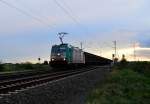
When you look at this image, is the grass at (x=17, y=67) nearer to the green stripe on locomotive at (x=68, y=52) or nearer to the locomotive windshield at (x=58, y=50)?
the locomotive windshield at (x=58, y=50)

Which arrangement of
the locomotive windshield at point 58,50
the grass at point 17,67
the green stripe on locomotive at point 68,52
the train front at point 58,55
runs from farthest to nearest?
the grass at point 17,67 → the green stripe on locomotive at point 68,52 → the locomotive windshield at point 58,50 → the train front at point 58,55

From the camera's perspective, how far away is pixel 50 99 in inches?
723

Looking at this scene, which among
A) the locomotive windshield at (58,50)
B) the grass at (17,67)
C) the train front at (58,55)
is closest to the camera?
the train front at (58,55)

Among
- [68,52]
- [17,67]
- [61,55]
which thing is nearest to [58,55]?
[61,55]

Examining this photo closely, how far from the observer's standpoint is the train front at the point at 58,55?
2193 inches

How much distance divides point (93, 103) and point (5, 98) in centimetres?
356

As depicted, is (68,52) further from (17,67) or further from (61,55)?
(17,67)

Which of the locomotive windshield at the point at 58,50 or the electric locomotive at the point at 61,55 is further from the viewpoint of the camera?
the locomotive windshield at the point at 58,50

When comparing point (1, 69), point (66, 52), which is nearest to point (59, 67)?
point (66, 52)

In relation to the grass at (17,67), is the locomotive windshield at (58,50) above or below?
above

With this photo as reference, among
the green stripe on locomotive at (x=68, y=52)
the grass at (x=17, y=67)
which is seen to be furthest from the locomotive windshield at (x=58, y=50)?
the grass at (x=17, y=67)

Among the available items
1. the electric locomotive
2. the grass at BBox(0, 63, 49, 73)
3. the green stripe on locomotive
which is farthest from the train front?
the grass at BBox(0, 63, 49, 73)

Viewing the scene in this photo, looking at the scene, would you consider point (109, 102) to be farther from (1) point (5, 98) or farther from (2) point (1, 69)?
(2) point (1, 69)

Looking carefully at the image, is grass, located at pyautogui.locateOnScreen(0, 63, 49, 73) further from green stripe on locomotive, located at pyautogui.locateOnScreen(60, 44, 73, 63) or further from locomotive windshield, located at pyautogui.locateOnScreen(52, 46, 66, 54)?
green stripe on locomotive, located at pyautogui.locateOnScreen(60, 44, 73, 63)
